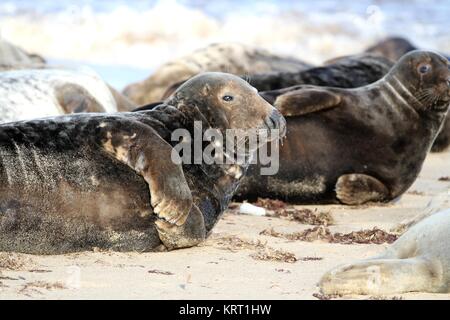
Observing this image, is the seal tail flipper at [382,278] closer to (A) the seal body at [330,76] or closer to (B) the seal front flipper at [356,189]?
(B) the seal front flipper at [356,189]


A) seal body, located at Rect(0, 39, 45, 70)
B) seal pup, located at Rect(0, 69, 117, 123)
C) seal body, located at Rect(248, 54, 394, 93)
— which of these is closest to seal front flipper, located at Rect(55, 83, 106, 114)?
seal pup, located at Rect(0, 69, 117, 123)

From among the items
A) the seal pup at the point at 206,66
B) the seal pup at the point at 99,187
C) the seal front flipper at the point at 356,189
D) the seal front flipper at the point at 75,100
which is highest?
the seal pup at the point at 99,187

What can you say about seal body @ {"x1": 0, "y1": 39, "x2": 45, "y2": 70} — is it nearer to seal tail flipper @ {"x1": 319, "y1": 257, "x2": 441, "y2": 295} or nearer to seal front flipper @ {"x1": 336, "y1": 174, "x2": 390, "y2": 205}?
seal front flipper @ {"x1": 336, "y1": 174, "x2": 390, "y2": 205}

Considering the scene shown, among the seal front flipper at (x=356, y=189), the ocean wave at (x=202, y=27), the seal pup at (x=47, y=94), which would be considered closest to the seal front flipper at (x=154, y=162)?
the seal front flipper at (x=356, y=189)

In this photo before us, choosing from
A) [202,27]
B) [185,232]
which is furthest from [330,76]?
[202,27]

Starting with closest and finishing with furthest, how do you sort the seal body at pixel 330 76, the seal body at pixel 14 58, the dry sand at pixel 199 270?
the dry sand at pixel 199 270 < the seal body at pixel 330 76 < the seal body at pixel 14 58

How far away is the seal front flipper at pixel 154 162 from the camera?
5.36m

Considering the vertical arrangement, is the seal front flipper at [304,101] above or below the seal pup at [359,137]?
above

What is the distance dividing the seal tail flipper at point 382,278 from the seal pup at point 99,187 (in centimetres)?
110

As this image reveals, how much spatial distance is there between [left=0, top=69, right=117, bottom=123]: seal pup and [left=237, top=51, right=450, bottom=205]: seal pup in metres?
2.23

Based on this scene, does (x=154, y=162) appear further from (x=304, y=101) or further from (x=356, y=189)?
(x=356, y=189)

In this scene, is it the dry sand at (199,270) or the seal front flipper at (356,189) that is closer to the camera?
the dry sand at (199,270)

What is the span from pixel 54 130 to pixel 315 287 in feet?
5.77
